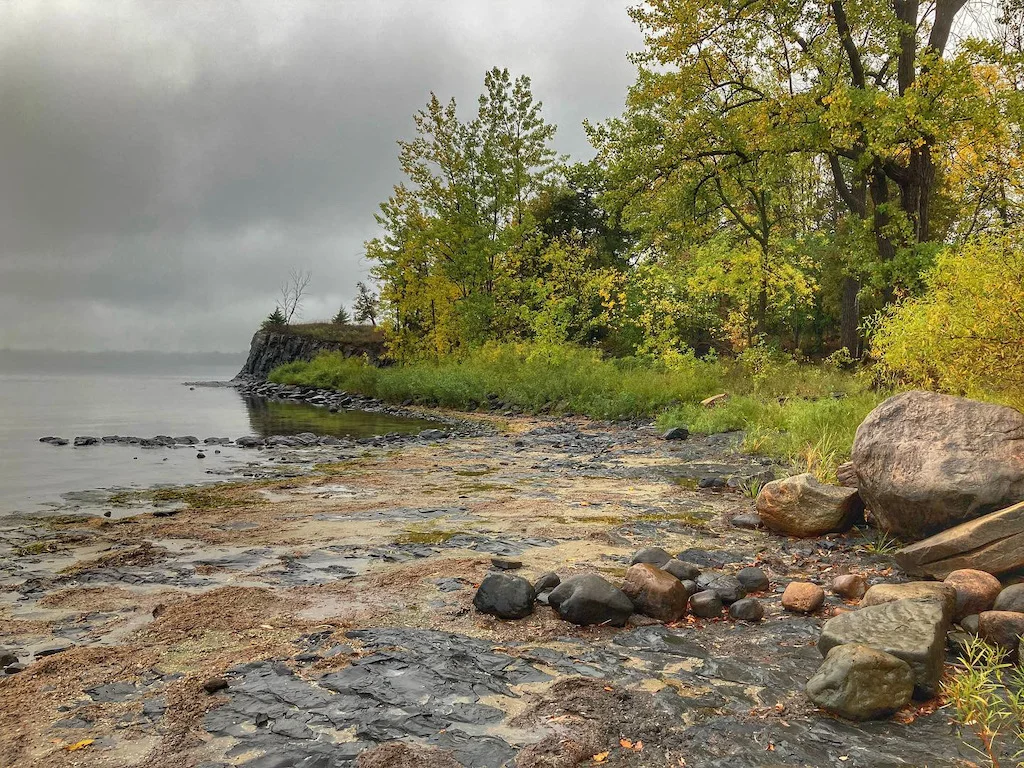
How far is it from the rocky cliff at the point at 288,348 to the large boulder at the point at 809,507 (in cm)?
4377

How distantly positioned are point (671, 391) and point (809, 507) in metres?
10.7

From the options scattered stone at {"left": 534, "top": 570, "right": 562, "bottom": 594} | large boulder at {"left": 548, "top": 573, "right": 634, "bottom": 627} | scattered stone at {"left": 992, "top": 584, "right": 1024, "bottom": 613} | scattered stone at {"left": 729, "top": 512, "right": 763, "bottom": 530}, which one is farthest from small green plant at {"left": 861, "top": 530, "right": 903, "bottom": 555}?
scattered stone at {"left": 534, "top": 570, "right": 562, "bottom": 594}

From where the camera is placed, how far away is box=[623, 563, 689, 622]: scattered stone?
418 cm

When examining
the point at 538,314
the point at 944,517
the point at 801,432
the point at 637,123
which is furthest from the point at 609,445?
the point at 538,314

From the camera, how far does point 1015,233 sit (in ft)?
24.1

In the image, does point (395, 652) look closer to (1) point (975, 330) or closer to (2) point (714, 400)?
(1) point (975, 330)

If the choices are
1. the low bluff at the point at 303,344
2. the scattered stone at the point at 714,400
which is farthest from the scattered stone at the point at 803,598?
the low bluff at the point at 303,344

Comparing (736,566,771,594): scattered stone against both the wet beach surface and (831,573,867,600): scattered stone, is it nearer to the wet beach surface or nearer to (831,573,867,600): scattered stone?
the wet beach surface

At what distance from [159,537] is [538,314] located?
63.0 ft

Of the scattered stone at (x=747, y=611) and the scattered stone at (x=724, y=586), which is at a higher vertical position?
the scattered stone at (x=724, y=586)

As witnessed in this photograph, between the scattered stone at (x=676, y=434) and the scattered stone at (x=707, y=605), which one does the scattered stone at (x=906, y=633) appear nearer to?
the scattered stone at (x=707, y=605)

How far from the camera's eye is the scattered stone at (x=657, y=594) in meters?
4.18

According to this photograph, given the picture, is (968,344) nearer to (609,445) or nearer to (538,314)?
(609,445)

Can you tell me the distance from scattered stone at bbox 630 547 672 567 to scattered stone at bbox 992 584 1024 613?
211 centimetres
